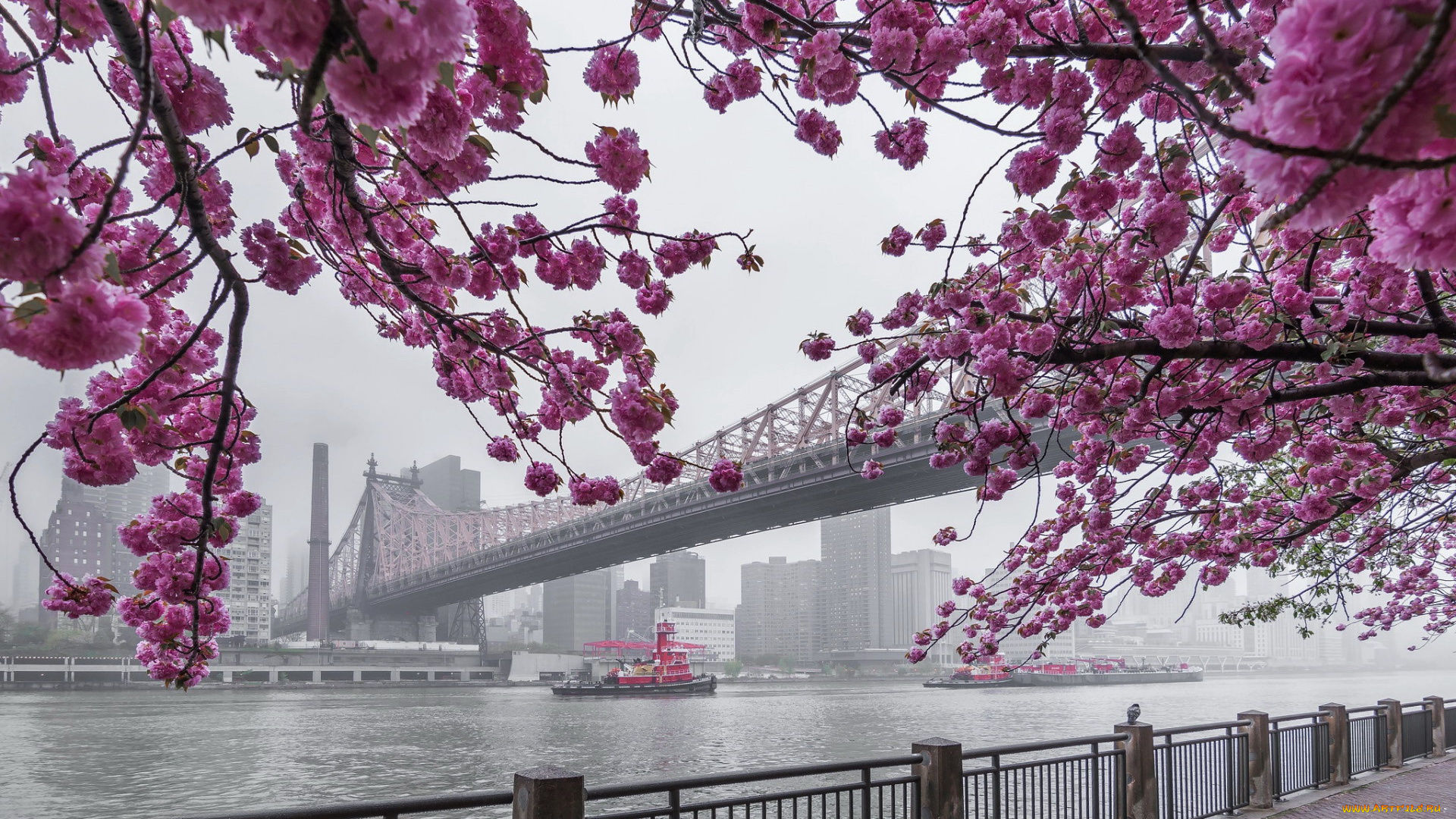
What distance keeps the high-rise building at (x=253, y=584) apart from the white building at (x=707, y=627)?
155 feet

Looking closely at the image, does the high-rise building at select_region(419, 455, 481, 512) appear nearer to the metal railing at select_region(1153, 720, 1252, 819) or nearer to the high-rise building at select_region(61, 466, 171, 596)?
the high-rise building at select_region(61, 466, 171, 596)

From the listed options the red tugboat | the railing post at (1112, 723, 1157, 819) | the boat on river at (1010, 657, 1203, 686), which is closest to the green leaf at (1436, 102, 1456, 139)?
the railing post at (1112, 723, 1157, 819)

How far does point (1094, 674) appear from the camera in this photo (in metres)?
78.4

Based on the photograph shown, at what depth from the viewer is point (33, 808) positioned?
52.1 feet

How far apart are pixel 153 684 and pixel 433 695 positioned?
2146cm

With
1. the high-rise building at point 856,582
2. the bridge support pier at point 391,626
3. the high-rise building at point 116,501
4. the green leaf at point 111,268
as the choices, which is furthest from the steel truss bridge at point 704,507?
the high-rise building at point 856,582

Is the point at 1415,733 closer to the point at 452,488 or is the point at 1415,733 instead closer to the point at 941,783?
the point at 941,783

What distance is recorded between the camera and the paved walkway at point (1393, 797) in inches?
341

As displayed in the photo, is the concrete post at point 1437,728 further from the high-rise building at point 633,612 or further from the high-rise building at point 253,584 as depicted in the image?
the high-rise building at point 633,612

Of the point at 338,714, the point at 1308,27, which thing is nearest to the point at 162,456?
the point at 1308,27

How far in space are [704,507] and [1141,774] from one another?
2947 cm

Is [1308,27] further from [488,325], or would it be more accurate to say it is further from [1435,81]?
[488,325]

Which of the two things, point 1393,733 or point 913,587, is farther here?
point 913,587

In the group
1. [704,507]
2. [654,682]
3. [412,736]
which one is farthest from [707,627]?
[412,736]
